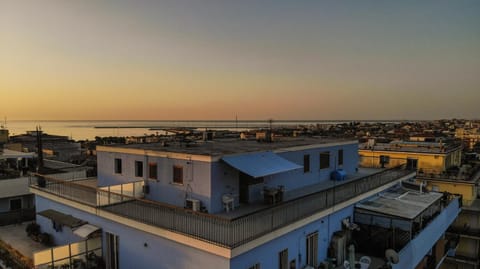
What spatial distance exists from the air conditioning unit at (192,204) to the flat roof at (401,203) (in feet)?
25.9

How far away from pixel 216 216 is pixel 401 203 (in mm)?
10981

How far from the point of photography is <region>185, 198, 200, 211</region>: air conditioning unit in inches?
476

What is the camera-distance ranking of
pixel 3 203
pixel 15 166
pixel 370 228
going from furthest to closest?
1. pixel 15 166
2. pixel 3 203
3. pixel 370 228

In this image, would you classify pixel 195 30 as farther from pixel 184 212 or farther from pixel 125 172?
pixel 184 212

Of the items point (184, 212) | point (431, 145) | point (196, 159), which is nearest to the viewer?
point (184, 212)

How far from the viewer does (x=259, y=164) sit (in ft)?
42.4

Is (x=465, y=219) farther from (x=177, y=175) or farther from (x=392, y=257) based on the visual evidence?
(x=177, y=175)

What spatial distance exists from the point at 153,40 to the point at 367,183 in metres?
19.6

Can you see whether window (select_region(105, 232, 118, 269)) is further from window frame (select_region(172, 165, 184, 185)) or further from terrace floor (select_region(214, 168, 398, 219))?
terrace floor (select_region(214, 168, 398, 219))

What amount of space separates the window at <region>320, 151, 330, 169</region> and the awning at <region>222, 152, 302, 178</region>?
4.75m

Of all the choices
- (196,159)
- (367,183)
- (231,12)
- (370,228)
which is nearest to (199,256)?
(196,159)

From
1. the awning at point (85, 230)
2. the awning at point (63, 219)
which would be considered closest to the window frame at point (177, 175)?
the awning at point (85, 230)

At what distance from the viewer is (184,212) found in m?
10.7

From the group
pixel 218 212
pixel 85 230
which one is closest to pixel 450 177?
pixel 218 212
